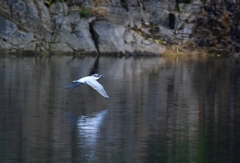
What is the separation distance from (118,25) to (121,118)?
21725mm

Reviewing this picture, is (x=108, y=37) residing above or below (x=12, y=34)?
below

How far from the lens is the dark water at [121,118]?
1086cm

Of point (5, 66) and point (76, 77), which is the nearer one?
point (76, 77)

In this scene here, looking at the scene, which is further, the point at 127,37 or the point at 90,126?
the point at 127,37

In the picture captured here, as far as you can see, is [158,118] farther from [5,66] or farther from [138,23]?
[138,23]

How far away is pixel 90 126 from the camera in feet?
43.7

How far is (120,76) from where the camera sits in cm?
2395

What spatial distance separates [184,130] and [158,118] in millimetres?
1386

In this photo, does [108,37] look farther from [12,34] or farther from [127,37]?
[12,34]

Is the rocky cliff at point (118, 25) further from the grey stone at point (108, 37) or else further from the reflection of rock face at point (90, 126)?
the reflection of rock face at point (90, 126)

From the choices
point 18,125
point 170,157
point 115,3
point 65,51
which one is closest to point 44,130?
point 18,125

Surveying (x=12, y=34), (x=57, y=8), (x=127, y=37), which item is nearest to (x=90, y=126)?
(x=12, y=34)

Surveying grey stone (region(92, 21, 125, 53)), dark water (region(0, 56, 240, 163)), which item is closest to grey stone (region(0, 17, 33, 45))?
grey stone (region(92, 21, 125, 53))

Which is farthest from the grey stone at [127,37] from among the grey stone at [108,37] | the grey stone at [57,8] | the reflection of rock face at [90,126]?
the reflection of rock face at [90,126]
